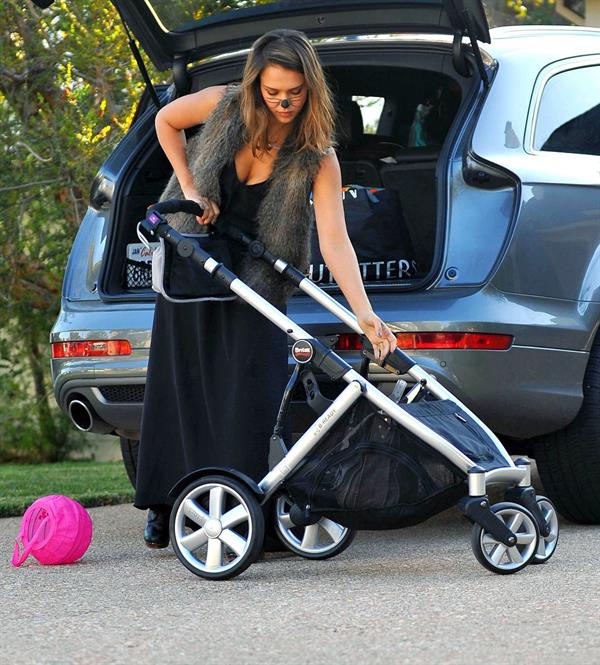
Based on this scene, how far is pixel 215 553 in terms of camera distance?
4168 millimetres

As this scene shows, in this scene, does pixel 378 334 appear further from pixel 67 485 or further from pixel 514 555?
pixel 67 485

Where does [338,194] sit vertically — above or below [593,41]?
below

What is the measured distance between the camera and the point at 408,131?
20.7 ft

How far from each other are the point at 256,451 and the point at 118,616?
0.95m

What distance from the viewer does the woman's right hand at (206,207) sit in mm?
4430

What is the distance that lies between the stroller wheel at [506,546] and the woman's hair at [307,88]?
120 cm

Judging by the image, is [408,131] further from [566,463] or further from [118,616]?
[118,616]

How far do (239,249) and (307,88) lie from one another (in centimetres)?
57

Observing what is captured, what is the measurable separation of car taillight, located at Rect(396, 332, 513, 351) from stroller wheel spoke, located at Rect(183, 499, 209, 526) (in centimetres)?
89

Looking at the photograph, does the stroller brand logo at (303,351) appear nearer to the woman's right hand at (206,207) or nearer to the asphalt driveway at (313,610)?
the woman's right hand at (206,207)

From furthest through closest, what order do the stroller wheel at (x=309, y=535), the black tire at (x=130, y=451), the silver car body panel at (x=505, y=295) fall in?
1. the black tire at (x=130, y=451)
2. the silver car body panel at (x=505, y=295)
3. the stroller wheel at (x=309, y=535)

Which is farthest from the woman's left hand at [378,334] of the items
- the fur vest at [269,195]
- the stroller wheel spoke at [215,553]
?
the stroller wheel spoke at [215,553]

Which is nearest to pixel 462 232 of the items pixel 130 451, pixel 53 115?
pixel 130 451

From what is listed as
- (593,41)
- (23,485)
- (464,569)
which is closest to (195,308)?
(464,569)
